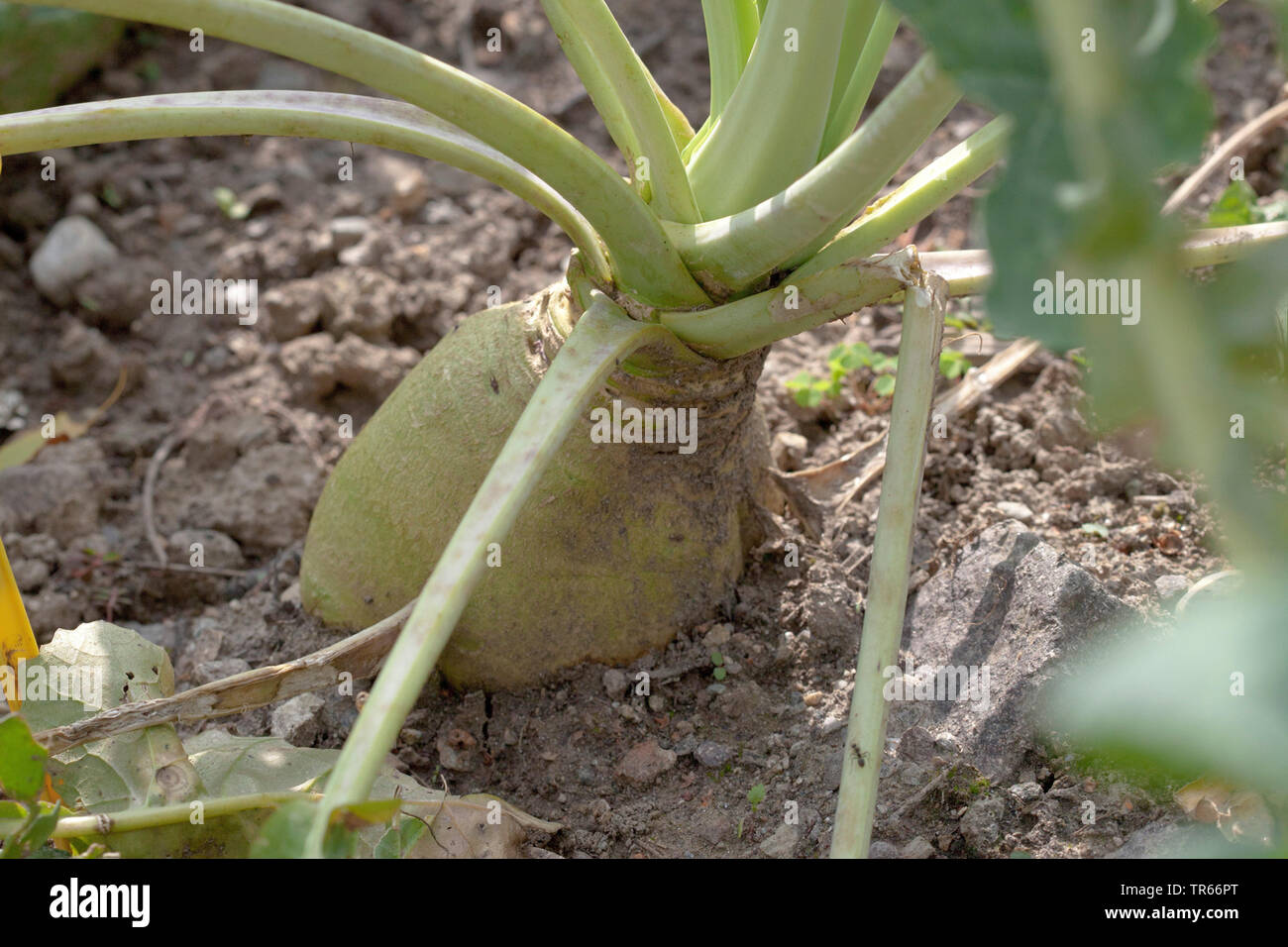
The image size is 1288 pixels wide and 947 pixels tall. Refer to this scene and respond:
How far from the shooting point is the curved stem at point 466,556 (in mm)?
708

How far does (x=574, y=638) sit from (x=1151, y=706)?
1.00 meters

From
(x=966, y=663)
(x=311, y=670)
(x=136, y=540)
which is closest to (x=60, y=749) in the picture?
(x=311, y=670)

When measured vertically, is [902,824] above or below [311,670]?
below

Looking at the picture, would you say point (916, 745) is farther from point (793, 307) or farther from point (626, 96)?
point (626, 96)

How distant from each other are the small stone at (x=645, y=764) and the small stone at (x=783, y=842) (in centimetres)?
17

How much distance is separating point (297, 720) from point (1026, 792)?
84cm

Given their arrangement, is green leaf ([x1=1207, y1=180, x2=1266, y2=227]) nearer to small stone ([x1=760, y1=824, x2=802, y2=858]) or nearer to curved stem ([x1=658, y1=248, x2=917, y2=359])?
curved stem ([x1=658, y1=248, x2=917, y2=359])

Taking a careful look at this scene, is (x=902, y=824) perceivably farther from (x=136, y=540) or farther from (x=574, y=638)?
(x=136, y=540)

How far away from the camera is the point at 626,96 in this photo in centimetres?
108

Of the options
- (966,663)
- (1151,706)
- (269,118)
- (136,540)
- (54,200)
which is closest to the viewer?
(1151,706)

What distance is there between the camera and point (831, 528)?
155 centimetres

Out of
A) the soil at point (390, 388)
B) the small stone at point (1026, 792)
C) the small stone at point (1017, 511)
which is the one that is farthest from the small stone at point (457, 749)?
the small stone at point (1017, 511)

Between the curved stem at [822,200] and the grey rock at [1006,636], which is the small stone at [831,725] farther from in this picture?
the curved stem at [822,200]

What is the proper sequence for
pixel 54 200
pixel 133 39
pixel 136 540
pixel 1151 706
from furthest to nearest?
pixel 133 39 < pixel 54 200 < pixel 136 540 < pixel 1151 706
